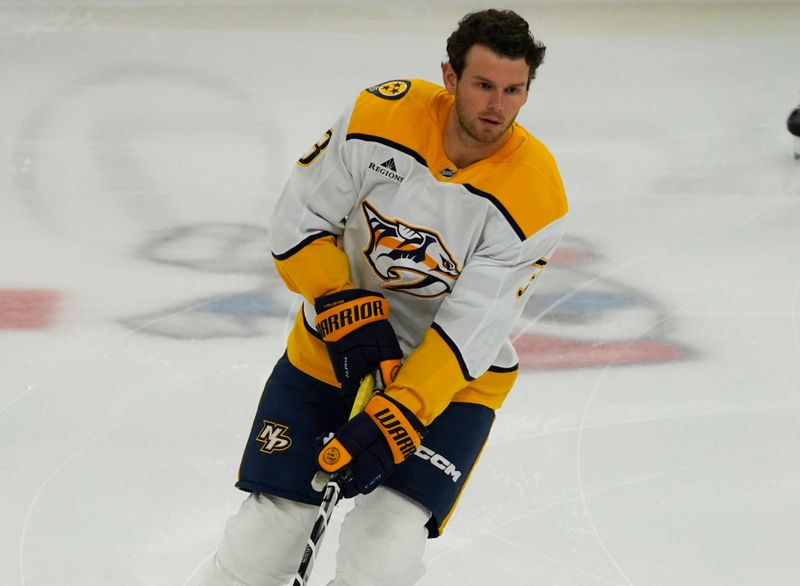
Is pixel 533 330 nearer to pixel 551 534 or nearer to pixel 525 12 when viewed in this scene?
pixel 551 534

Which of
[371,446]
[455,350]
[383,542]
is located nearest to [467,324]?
[455,350]

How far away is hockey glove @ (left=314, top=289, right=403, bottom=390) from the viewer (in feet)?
6.52

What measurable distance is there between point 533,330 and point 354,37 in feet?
A: 6.27

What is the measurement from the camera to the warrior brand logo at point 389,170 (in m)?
2.00

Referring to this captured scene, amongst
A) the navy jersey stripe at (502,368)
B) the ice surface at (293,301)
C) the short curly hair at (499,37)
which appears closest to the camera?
the short curly hair at (499,37)

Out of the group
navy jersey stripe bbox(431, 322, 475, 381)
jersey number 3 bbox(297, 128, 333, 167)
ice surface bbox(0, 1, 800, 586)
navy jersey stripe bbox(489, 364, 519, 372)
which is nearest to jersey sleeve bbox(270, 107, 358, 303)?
jersey number 3 bbox(297, 128, 333, 167)

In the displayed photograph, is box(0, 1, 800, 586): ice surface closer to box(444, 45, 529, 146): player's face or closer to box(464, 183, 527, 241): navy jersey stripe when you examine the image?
box(464, 183, 527, 241): navy jersey stripe

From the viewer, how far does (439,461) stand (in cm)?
203

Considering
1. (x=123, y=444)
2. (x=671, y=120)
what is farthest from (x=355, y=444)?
(x=671, y=120)

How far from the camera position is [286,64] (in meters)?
4.56

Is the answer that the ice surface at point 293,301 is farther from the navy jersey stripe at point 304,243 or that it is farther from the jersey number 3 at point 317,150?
the jersey number 3 at point 317,150

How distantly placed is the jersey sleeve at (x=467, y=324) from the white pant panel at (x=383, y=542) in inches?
5.9

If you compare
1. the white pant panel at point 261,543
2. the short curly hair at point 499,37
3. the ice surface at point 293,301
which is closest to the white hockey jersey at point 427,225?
the short curly hair at point 499,37

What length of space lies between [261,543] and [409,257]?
51cm
